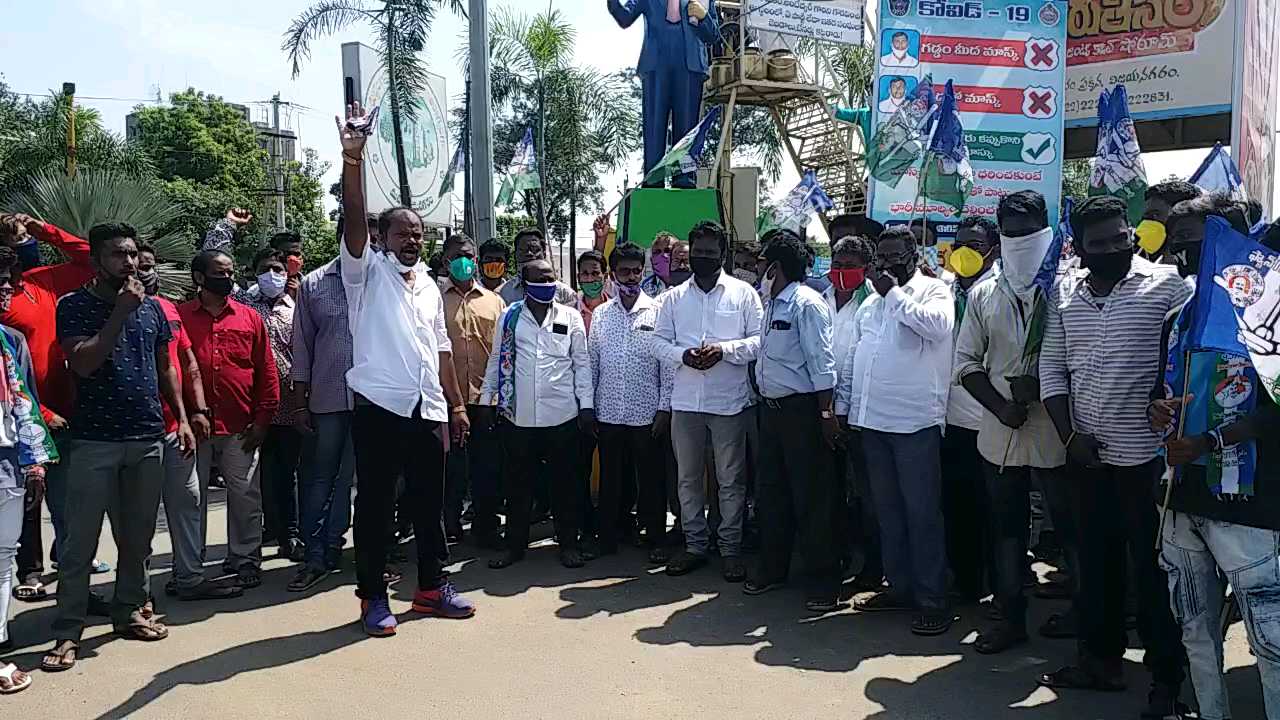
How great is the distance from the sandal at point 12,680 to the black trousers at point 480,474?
113 inches

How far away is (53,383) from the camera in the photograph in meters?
5.35

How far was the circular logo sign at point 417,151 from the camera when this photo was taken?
10.5m

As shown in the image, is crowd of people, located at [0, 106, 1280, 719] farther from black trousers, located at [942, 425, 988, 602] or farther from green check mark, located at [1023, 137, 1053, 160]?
green check mark, located at [1023, 137, 1053, 160]

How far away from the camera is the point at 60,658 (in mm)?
4594

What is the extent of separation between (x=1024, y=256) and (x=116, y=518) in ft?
15.1

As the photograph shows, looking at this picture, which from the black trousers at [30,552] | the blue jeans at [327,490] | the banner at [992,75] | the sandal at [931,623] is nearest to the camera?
the sandal at [931,623]

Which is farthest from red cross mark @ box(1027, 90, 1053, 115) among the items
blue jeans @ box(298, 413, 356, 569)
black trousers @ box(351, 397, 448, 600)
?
black trousers @ box(351, 397, 448, 600)

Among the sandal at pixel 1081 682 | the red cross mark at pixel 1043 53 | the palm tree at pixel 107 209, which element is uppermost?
the red cross mark at pixel 1043 53

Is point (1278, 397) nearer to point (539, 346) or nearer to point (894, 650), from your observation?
point (894, 650)

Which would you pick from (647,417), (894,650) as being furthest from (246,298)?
(894,650)

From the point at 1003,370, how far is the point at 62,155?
63.1 ft

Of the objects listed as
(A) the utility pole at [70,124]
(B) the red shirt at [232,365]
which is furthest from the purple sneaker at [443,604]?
(A) the utility pole at [70,124]

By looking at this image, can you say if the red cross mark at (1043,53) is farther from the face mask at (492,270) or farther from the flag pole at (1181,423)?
the flag pole at (1181,423)

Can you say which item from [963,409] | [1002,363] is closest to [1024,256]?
[1002,363]
